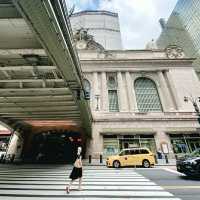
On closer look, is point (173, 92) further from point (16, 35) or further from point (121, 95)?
point (16, 35)

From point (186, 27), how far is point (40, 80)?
2673 inches

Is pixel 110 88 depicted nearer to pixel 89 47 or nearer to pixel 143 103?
pixel 143 103

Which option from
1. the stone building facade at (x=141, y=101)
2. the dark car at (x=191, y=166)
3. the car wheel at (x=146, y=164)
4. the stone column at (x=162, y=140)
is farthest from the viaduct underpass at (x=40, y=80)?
the stone column at (x=162, y=140)

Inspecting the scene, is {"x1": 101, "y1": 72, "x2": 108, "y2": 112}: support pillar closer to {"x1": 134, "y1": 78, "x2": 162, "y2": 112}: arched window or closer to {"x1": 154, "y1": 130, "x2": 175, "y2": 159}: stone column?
→ {"x1": 134, "y1": 78, "x2": 162, "y2": 112}: arched window

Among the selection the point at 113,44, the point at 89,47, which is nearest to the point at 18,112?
the point at 89,47

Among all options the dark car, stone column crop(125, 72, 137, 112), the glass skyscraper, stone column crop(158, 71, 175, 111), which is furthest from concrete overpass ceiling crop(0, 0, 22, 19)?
the glass skyscraper

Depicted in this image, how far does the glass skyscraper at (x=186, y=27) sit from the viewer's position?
5884 cm

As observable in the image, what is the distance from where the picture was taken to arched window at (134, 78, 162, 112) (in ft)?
103

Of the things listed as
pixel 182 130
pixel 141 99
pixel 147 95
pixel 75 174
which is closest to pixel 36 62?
pixel 75 174

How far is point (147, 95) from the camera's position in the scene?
1281 inches

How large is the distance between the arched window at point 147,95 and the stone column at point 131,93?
1018mm

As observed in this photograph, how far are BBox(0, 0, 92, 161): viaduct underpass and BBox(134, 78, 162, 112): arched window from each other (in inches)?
448

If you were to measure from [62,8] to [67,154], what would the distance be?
2355cm

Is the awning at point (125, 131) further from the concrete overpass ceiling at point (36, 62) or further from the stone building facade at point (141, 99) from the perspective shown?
the concrete overpass ceiling at point (36, 62)
